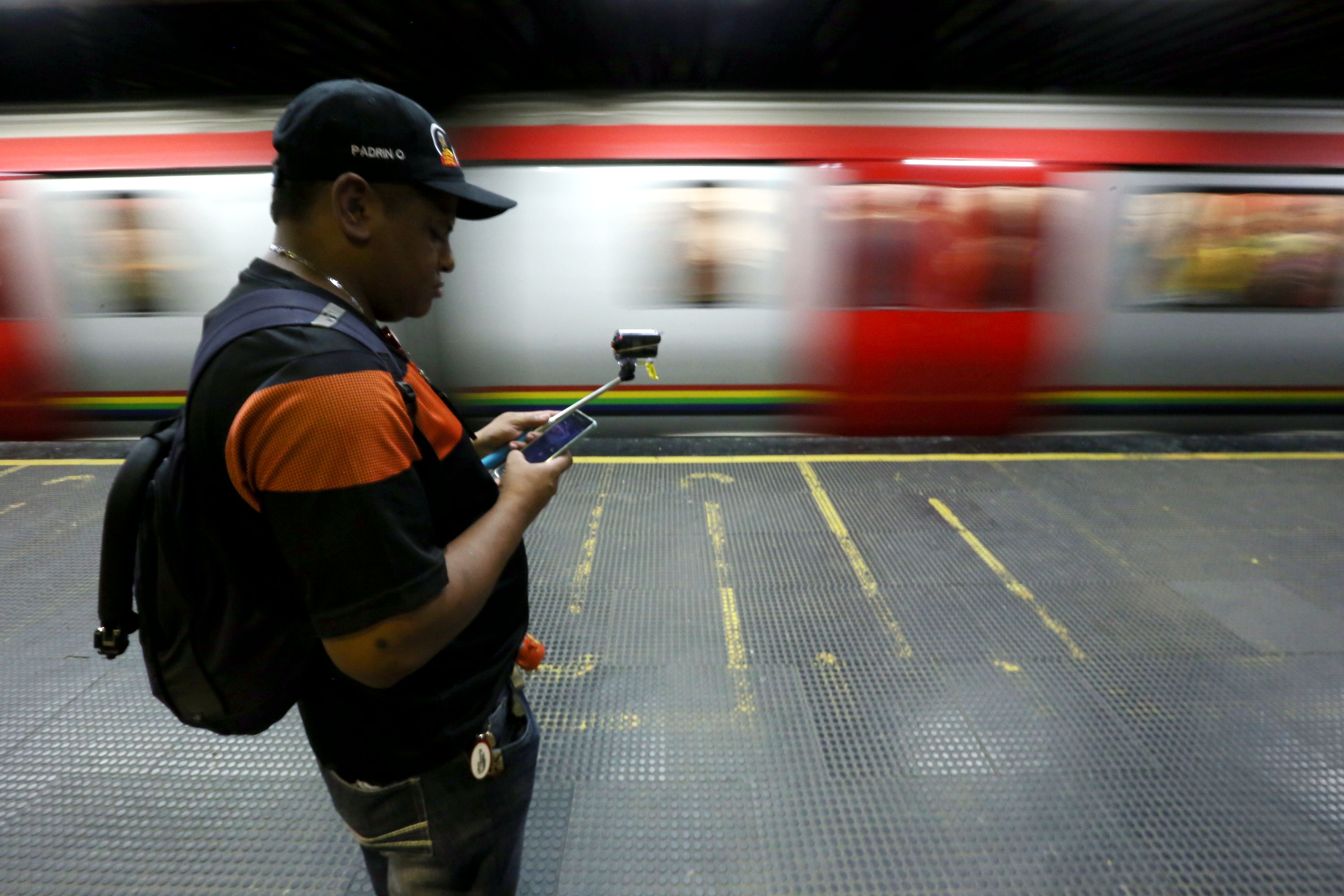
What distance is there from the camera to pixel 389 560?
85 centimetres

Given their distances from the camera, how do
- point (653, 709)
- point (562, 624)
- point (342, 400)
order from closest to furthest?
point (342, 400) < point (653, 709) < point (562, 624)

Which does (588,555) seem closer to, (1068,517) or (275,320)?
(1068,517)

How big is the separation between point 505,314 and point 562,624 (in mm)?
2732

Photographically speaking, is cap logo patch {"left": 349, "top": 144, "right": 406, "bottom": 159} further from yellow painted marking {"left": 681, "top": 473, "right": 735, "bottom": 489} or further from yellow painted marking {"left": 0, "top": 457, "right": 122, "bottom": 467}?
yellow painted marking {"left": 0, "top": 457, "right": 122, "bottom": 467}

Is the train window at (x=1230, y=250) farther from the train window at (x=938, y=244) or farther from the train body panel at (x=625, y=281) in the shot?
the train body panel at (x=625, y=281)

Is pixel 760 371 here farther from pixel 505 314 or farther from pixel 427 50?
pixel 427 50

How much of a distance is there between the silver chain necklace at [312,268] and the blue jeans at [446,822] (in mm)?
718

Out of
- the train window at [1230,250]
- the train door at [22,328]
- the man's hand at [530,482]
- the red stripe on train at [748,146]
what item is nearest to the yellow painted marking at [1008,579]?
the train window at [1230,250]

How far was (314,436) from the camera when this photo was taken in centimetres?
82

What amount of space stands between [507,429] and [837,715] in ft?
5.96

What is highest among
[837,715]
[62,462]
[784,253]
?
[784,253]

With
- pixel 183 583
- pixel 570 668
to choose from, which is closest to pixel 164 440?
pixel 183 583

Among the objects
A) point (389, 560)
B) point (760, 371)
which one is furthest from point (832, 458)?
point (389, 560)

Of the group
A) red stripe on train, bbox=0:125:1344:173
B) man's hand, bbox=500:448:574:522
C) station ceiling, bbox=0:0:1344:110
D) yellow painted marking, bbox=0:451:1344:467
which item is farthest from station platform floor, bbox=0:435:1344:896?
station ceiling, bbox=0:0:1344:110
